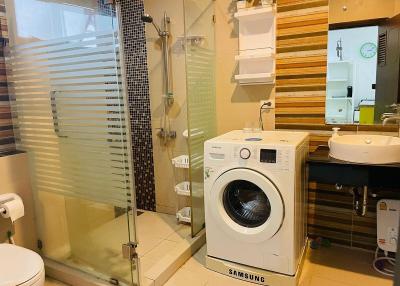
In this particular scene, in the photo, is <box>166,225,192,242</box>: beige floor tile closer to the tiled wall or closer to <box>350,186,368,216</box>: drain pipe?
the tiled wall

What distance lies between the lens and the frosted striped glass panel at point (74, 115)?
5.19 feet

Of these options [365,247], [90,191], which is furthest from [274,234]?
[90,191]

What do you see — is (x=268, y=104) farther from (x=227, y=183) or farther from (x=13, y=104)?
(x=13, y=104)

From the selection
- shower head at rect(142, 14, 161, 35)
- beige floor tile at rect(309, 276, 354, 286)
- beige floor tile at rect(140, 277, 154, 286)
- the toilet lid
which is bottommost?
beige floor tile at rect(309, 276, 354, 286)

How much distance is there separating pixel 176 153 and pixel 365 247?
5.82 ft

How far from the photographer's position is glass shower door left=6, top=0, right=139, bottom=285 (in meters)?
1.59

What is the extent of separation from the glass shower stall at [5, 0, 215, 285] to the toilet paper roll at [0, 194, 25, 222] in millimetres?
212

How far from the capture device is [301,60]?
90.4 inches

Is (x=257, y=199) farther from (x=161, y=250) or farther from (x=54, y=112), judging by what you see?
(x=54, y=112)

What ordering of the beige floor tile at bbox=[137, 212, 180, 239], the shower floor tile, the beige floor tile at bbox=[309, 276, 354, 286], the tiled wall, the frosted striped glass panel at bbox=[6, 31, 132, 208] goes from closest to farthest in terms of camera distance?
the frosted striped glass panel at bbox=[6, 31, 132, 208] < the shower floor tile < the beige floor tile at bbox=[309, 276, 354, 286] < the beige floor tile at bbox=[137, 212, 180, 239] < the tiled wall

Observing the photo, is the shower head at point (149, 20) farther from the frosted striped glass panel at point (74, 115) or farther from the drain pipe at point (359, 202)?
the drain pipe at point (359, 202)

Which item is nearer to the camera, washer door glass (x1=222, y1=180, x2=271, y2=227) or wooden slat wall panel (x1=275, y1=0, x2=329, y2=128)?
washer door glass (x1=222, y1=180, x2=271, y2=227)

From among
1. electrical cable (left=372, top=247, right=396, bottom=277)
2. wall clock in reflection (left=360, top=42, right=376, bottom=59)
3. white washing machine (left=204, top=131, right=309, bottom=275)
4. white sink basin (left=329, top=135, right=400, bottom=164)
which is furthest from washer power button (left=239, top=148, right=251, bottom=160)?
electrical cable (left=372, top=247, right=396, bottom=277)

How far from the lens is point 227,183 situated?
1.95 metres
